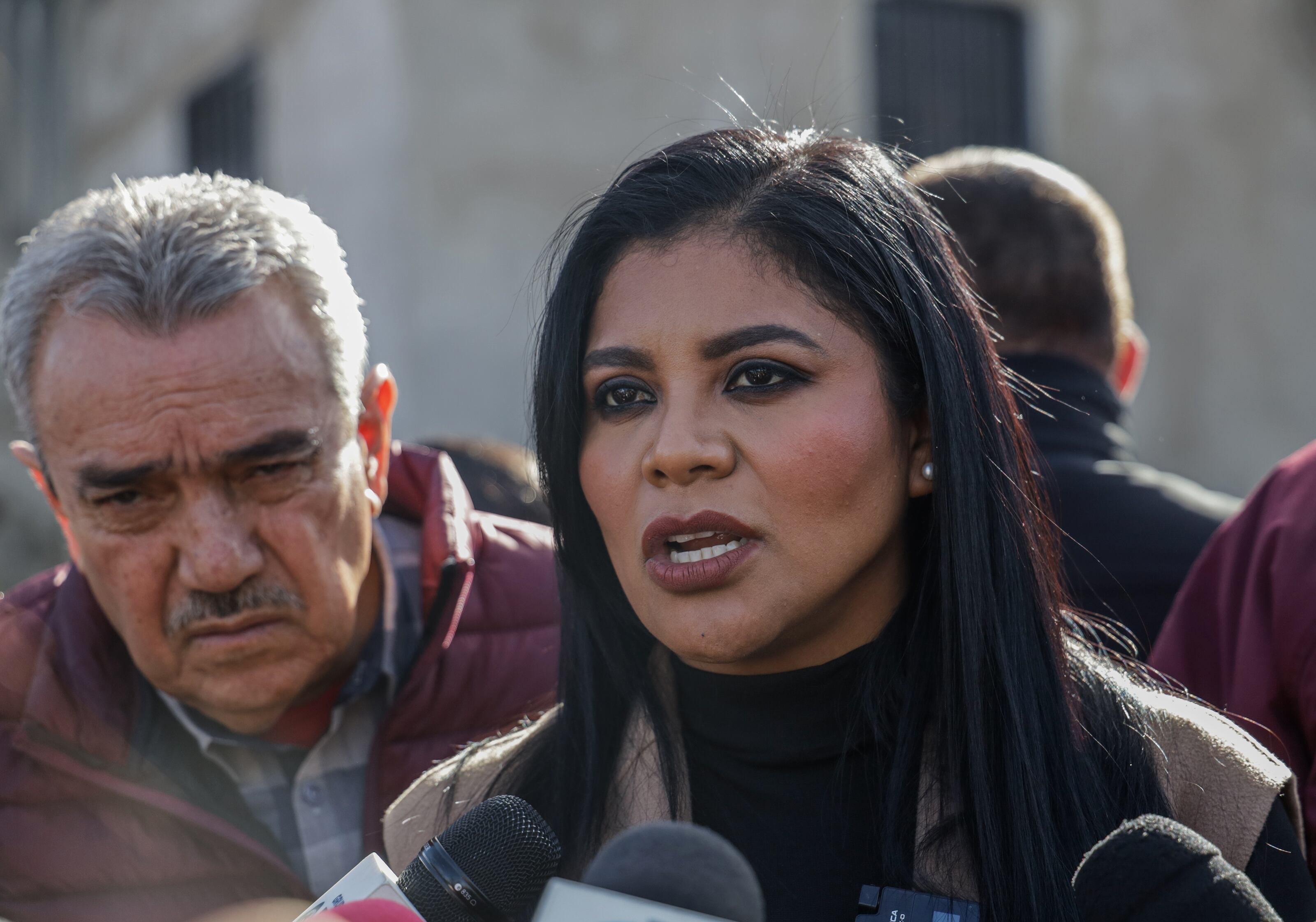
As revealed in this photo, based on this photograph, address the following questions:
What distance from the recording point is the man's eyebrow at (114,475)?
2631 millimetres

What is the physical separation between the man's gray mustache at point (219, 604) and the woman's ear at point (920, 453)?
129 centimetres

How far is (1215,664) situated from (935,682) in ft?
2.49

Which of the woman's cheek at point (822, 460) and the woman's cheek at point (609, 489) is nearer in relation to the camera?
the woman's cheek at point (822, 460)

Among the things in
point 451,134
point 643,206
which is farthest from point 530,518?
point 451,134

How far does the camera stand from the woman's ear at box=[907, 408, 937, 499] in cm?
207

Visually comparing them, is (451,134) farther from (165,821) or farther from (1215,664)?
(1215,664)

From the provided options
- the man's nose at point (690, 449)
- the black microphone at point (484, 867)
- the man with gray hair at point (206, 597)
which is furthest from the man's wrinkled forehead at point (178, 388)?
the black microphone at point (484, 867)

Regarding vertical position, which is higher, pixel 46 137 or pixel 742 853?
pixel 46 137

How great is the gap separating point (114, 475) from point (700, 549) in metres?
1.28

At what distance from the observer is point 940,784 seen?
199 cm

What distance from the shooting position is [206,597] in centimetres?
267

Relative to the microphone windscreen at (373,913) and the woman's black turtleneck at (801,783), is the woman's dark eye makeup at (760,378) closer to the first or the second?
the woman's black turtleneck at (801,783)

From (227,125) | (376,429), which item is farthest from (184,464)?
(227,125)

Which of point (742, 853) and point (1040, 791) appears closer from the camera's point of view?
point (1040, 791)
